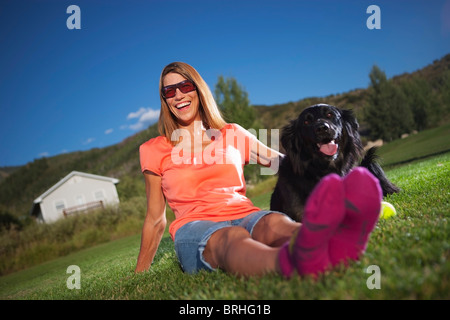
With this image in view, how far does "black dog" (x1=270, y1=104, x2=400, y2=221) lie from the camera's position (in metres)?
3.15

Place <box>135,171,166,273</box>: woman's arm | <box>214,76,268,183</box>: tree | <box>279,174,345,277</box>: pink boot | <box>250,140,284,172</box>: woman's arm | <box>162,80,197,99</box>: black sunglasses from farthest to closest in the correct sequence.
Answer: <box>214,76,268,183</box>: tree, <box>250,140,284,172</box>: woman's arm, <box>162,80,197,99</box>: black sunglasses, <box>135,171,166,273</box>: woman's arm, <box>279,174,345,277</box>: pink boot

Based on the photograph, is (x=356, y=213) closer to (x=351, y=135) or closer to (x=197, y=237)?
(x=197, y=237)

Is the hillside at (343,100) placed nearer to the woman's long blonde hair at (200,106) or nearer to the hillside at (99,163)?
the hillside at (99,163)

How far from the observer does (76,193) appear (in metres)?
38.0

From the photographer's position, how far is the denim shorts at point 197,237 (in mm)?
2113

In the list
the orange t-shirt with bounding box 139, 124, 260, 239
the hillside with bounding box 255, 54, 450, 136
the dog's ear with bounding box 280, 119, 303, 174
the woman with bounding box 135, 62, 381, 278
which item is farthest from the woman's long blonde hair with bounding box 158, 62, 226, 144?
the hillside with bounding box 255, 54, 450, 136

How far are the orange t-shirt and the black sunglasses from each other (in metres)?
0.43

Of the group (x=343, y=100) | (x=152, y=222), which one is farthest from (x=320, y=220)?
(x=343, y=100)

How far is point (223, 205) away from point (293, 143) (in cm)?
139

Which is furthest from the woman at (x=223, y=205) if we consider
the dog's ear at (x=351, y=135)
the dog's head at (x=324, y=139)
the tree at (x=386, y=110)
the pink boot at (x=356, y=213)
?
the tree at (x=386, y=110)

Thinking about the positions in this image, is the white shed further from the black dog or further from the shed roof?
the black dog

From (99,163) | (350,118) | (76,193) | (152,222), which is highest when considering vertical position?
(99,163)

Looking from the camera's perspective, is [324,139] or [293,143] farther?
[293,143]

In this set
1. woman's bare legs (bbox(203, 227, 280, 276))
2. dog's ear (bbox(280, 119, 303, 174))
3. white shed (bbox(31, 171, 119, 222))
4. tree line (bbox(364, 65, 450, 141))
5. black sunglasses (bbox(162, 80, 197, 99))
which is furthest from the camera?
white shed (bbox(31, 171, 119, 222))
